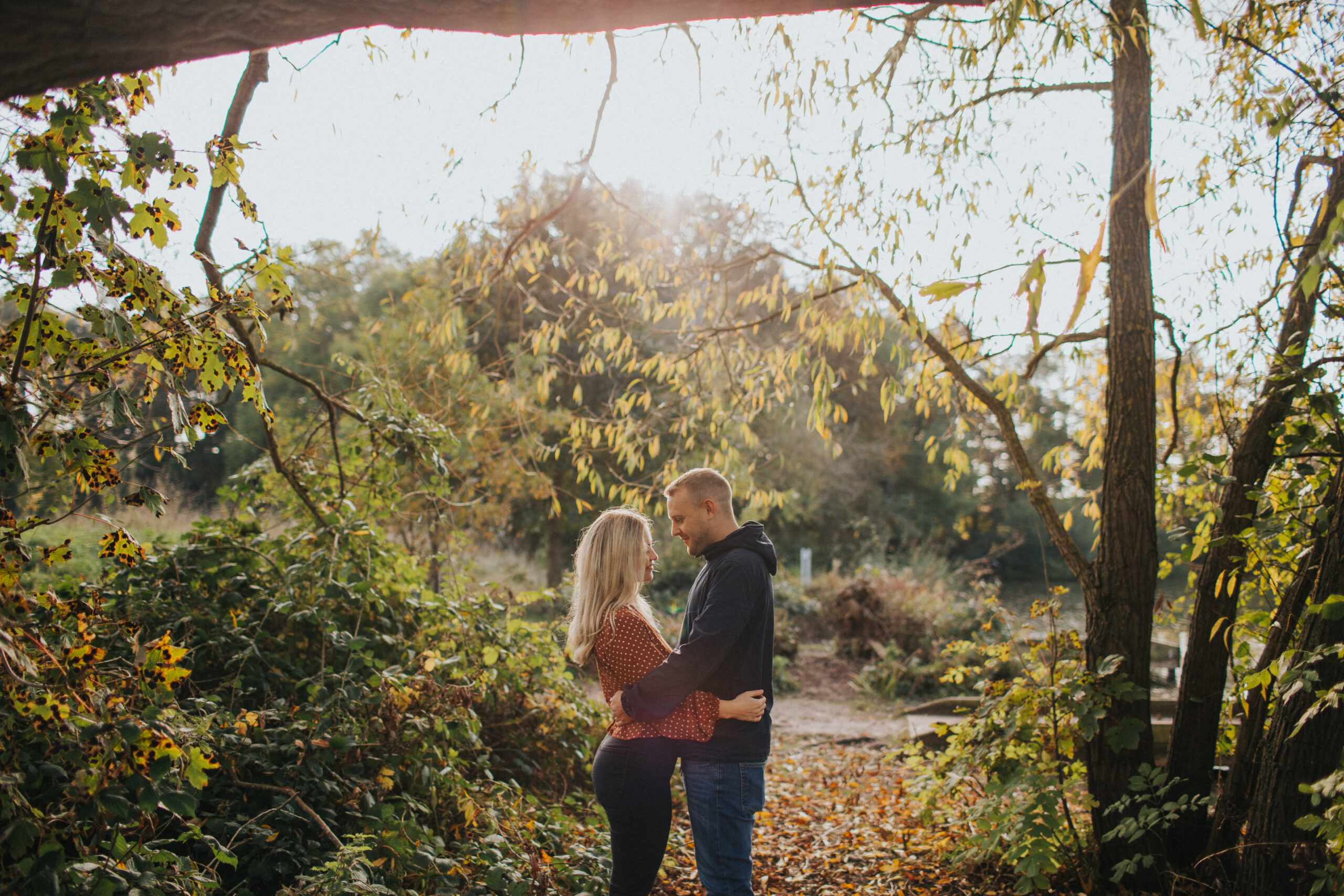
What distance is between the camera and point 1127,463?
331cm

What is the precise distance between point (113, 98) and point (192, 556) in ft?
7.45

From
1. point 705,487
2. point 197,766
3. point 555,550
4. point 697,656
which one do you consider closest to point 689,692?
point 697,656

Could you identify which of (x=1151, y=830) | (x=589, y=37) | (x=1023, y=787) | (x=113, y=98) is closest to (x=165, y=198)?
(x=113, y=98)

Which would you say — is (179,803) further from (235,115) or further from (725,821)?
(235,115)

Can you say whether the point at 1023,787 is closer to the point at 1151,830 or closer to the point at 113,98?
the point at 1151,830

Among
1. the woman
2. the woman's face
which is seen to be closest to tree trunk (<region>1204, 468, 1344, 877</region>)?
the woman

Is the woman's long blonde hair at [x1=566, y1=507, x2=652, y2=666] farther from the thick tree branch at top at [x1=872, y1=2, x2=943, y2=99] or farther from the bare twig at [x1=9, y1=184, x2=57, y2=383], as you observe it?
the thick tree branch at top at [x1=872, y1=2, x2=943, y2=99]

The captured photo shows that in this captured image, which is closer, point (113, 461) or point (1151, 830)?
point (113, 461)

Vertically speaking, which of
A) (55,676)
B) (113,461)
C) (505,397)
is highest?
(505,397)

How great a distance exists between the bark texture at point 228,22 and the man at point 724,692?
1.46 meters

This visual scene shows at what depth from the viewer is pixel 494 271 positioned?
4773 mm

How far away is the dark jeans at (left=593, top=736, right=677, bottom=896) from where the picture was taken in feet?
7.72

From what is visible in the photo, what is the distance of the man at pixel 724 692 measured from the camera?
2.34 m

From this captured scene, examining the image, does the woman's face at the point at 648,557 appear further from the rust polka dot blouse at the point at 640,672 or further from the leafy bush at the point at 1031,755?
the leafy bush at the point at 1031,755
